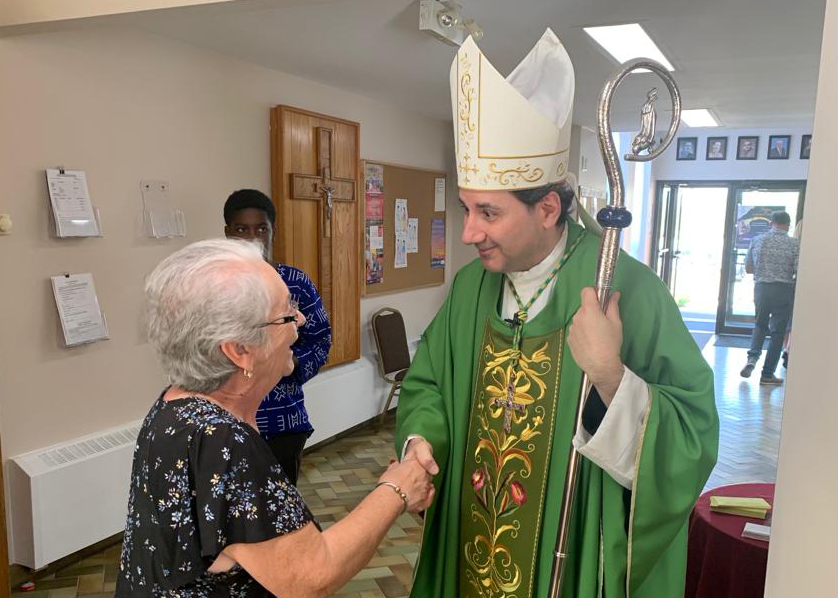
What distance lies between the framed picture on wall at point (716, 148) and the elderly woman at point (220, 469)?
9706 mm

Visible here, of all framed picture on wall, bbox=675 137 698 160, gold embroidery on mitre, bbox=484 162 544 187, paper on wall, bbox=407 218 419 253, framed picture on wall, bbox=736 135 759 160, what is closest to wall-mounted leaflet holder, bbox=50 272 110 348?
gold embroidery on mitre, bbox=484 162 544 187

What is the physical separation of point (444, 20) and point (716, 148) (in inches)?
315

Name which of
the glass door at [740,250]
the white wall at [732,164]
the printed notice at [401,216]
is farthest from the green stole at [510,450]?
the glass door at [740,250]

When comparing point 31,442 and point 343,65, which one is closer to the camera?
point 31,442

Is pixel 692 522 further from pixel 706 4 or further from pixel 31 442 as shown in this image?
pixel 31 442

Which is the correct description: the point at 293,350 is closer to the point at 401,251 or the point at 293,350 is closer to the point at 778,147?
the point at 401,251

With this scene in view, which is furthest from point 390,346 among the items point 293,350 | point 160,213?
point 293,350

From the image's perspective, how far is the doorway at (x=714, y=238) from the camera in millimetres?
9438

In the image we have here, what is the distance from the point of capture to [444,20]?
112 inches

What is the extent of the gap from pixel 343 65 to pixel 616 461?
3220 millimetres

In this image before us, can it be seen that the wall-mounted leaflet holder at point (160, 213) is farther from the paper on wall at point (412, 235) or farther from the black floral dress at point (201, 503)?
the paper on wall at point (412, 235)

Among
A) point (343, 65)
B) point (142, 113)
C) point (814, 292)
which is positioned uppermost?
point (343, 65)

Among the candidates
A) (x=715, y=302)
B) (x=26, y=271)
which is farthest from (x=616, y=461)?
(x=715, y=302)

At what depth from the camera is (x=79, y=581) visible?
2939mm
